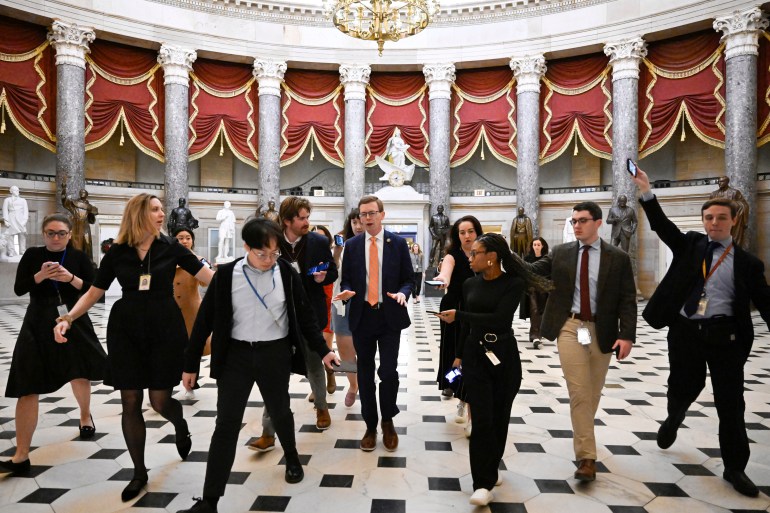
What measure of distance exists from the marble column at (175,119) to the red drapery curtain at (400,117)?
21.2 feet

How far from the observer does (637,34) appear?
1700cm

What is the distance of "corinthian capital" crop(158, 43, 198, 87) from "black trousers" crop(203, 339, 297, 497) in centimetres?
1753

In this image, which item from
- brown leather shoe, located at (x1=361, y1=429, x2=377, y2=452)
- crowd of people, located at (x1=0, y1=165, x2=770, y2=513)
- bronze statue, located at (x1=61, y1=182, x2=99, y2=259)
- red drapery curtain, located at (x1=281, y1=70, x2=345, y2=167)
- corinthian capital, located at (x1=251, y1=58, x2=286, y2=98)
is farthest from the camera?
red drapery curtain, located at (x1=281, y1=70, x2=345, y2=167)

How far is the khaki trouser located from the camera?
11.0 feet

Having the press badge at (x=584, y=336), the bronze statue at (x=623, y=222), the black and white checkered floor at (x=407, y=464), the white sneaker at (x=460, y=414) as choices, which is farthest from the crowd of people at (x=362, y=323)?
the bronze statue at (x=623, y=222)

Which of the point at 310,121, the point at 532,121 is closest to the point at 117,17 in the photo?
the point at 310,121

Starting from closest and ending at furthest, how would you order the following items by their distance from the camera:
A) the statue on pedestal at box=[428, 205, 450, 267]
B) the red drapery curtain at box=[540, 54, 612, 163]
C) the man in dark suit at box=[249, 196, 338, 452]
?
1. the man in dark suit at box=[249, 196, 338, 452]
2. the statue on pedestal at box=[428, 205, 450, 267]
3. the red drapery curtain at box=[540, 54, 612, 163]

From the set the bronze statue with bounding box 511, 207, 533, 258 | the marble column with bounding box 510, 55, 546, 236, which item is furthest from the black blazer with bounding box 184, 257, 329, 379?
the marble column with bounding box 510, 55, 546, 236

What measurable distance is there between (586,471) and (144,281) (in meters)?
2.89

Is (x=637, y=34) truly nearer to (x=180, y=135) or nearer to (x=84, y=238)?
(x=180, y=135)

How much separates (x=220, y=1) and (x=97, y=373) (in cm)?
1806

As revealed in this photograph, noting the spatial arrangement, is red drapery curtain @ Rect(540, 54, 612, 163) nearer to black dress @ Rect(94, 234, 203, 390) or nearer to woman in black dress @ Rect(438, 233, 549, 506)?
woman in black dress @ Rect(438, 233, 549, 506)

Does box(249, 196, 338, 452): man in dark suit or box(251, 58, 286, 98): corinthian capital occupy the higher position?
box(251, 58, 286, 98): corinthian capital

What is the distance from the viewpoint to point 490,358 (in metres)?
2.93
